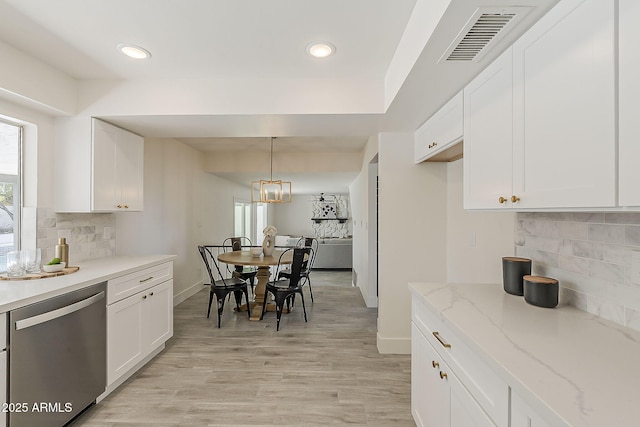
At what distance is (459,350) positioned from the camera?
1.27 m

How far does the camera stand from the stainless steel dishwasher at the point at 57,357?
61.3 inches

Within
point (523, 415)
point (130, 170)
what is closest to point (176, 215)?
point (130, 170)

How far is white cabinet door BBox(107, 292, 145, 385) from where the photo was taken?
220 cm

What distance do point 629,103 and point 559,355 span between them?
78 centimetres

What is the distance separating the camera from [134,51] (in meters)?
2.03

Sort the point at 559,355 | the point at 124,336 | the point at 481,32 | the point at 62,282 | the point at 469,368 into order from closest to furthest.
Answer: the point at 559,355, the point at 469,368, the point at 481,32, the point at 62,282, the point at 124,336

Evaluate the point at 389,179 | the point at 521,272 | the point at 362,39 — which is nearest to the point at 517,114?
the point at 521,272

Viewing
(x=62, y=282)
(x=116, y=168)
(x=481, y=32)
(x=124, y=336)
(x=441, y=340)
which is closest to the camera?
(x=481, y=32)

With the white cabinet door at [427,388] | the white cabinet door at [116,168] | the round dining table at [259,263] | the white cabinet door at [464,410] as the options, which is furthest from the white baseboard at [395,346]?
the white cabinet door at [116,168]

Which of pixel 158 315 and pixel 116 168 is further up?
pixel 116 168

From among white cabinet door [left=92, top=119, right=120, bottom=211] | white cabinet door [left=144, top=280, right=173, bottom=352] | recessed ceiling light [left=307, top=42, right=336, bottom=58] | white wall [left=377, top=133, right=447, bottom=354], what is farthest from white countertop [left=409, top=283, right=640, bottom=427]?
white cabinet door [left=92, top=119, right=120, bottom=211]

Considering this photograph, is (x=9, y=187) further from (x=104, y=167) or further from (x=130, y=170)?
(x=130, y=170)

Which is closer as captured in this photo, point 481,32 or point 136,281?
point 481,32

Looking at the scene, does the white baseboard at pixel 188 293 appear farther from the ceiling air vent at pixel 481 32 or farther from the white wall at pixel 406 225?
the ceiling air vent at pixel 481 32
